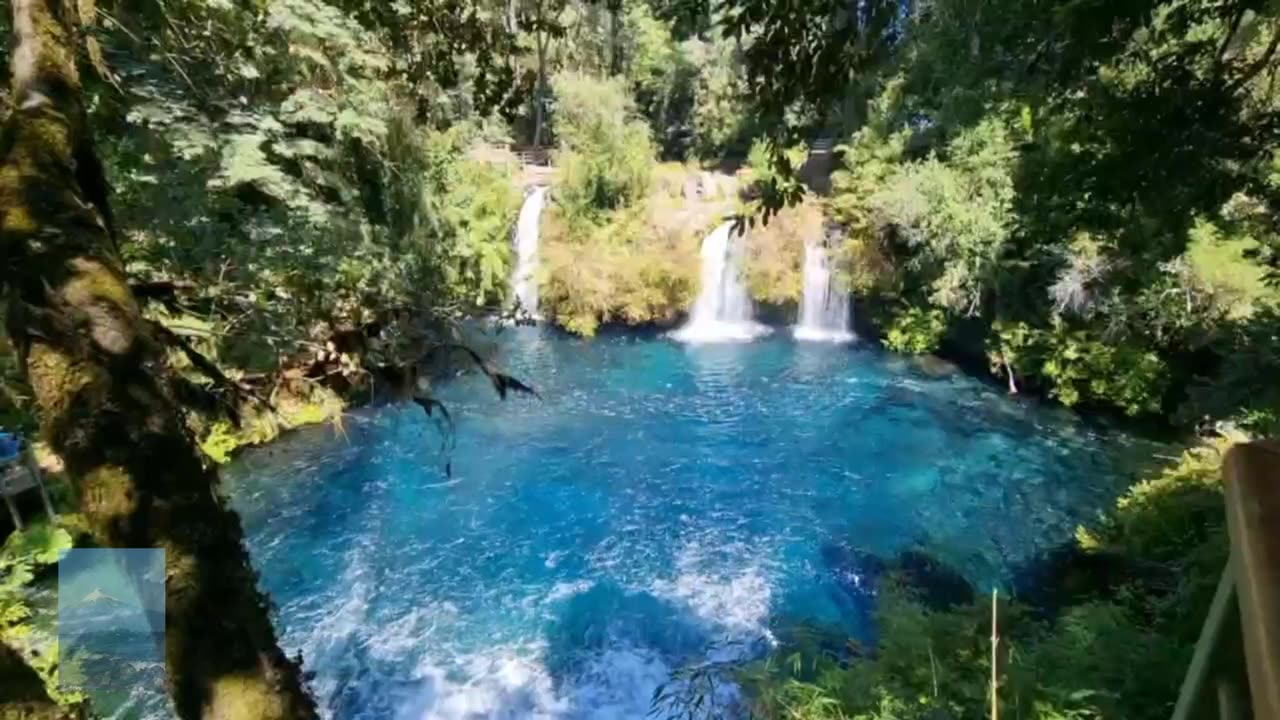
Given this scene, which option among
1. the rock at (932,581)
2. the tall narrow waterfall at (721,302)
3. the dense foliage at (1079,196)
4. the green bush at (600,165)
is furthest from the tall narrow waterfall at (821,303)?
the rock at (932,581)

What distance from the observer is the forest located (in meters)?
1.05

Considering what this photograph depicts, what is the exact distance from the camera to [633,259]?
1700 cm

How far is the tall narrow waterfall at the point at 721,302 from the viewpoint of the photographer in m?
17.2

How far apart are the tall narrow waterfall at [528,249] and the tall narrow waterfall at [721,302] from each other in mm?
3590

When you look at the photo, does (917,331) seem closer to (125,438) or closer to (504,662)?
(504,662)

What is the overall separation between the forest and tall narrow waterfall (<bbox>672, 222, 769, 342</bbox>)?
421 millimetres

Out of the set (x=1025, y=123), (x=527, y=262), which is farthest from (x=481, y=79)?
(x=527, y=262)

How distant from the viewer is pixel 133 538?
97 centimetres

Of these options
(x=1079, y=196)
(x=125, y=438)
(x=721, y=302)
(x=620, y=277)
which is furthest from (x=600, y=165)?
(x=125, y=438)

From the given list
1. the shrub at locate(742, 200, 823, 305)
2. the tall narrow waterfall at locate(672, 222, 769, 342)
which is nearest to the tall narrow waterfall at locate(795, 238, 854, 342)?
the shrub at locate(742, 200, 823, 305)

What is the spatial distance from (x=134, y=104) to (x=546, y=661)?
5511 millimetres

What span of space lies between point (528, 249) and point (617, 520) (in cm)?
1096

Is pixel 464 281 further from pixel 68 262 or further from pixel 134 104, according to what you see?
pixel 68 262

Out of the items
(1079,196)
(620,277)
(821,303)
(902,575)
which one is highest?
(1079,196)
